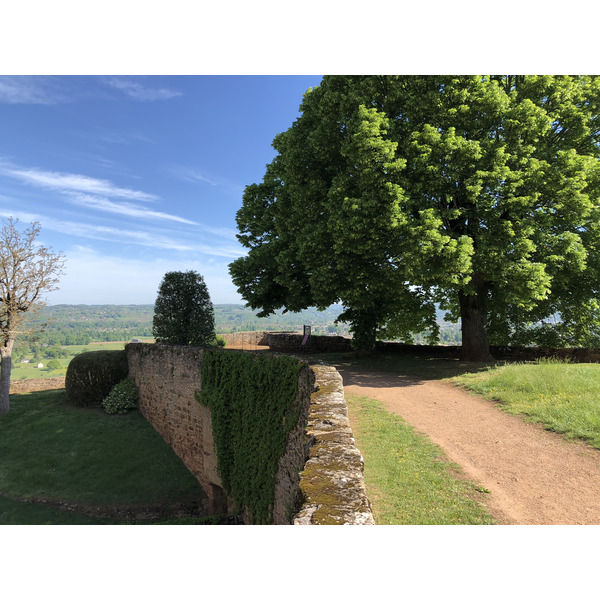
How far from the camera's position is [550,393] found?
328 inches

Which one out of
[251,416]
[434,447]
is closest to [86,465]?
[251,416]

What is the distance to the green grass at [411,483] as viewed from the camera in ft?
13.6

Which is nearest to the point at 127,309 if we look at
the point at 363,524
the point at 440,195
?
the point at 440,195

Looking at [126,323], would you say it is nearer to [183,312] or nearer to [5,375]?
[5,375]

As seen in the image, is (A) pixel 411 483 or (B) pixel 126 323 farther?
(B) pixel 126 323

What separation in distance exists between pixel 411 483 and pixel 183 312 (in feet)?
44.2

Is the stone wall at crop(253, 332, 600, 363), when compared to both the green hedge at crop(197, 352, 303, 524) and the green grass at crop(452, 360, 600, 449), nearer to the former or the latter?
the green grass at crop(452, 360, 600, 449)

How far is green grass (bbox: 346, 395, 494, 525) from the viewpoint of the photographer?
4156 mm

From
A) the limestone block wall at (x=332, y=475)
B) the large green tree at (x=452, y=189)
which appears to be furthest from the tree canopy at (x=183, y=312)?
the limestone block wall at (x=332, y=475)

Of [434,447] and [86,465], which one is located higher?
[434,447]

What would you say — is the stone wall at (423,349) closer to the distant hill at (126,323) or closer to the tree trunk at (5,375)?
the distant hill at (126,323)

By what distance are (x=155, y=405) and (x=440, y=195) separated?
12.7 metres

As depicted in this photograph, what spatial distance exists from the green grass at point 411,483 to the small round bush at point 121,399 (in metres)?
11.6

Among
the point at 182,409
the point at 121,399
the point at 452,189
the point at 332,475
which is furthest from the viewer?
the point at 121,399
